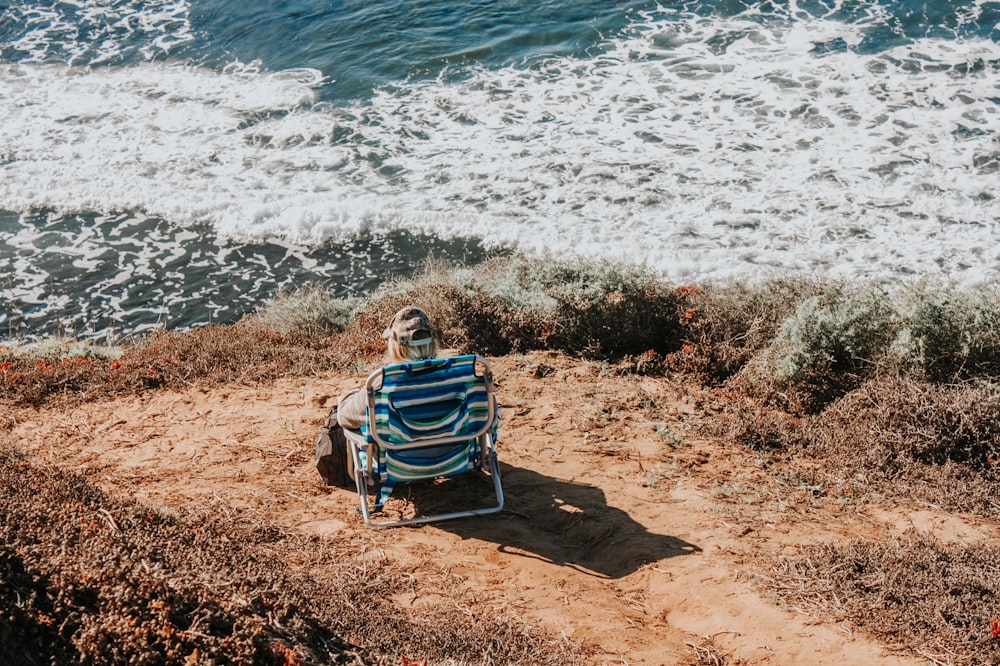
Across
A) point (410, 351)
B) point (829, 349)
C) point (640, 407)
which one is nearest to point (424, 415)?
point (410, 351)

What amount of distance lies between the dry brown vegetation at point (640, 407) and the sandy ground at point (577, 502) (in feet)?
0.63

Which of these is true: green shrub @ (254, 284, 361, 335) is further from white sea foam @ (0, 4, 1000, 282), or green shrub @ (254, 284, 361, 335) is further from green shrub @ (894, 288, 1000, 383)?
green shrub @ (894, 288, 1000, 383)

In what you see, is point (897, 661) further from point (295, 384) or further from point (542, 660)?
point (295, 384)

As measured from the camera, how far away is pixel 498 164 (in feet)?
43.7

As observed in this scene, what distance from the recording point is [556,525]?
5.20m

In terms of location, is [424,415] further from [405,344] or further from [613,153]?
[613,153]

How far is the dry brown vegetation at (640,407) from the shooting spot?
3.28 meters

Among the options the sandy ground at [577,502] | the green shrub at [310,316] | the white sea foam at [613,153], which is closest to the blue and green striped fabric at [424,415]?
the sandy ground at [577,502]

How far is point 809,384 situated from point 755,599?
275 cm

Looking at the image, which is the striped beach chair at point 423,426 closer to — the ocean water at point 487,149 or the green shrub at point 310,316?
the green shrub at point 310,316

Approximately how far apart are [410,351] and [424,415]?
38 cm

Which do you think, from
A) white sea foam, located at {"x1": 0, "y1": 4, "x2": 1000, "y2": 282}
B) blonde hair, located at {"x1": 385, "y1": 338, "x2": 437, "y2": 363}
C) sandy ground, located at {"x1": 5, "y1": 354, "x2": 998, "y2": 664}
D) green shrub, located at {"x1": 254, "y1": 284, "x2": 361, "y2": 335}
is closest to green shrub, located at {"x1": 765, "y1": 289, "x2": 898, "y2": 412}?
sandy ground, located at {"x1": 5, "y1": 354, "x2": 998, "y2": 664}

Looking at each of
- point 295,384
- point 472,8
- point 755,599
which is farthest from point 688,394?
point 472,8

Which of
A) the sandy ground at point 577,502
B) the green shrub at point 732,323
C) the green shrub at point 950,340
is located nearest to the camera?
the sandy ground at point 577,502
